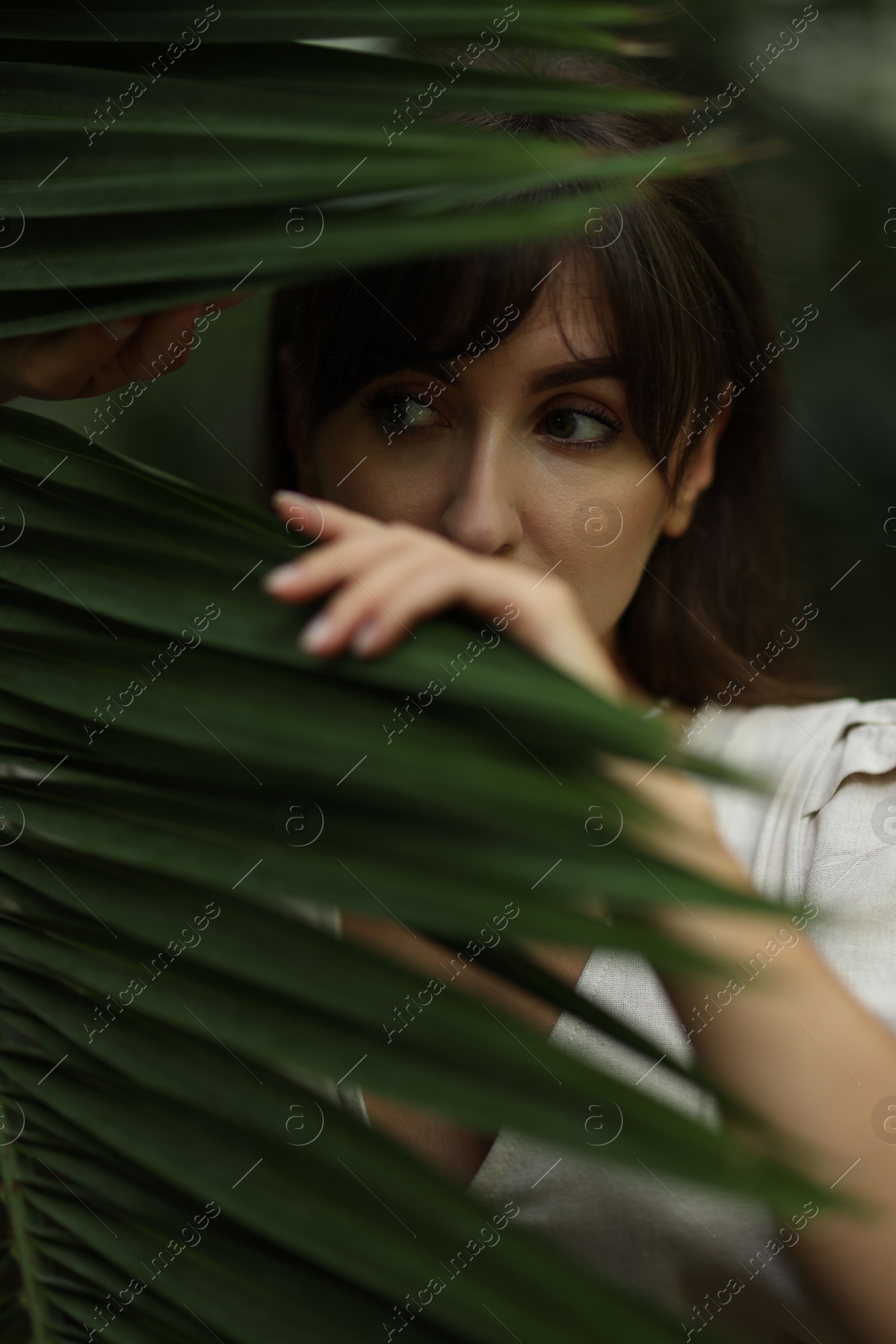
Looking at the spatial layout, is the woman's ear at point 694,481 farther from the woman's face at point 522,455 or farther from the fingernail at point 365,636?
the fingernail at point 365,636

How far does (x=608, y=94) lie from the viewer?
310 millimetres

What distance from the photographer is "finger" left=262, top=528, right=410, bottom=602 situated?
286mm

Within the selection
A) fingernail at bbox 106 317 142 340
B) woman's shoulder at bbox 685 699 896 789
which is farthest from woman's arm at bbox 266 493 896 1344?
woman's shoulder at bbox 685 699 896 789

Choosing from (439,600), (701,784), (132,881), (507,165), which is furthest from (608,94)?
(701,784)

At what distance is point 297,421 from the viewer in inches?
40.5

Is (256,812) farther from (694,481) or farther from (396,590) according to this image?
(694,481)

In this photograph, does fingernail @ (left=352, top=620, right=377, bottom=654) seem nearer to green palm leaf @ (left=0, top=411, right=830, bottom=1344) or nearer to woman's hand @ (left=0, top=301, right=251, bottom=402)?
green palm leaf @ (left=0, top=411, right=830, bottom=1344)

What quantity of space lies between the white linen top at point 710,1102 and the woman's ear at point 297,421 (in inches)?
20.5

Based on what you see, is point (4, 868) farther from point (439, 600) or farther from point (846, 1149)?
point (846, 1149)

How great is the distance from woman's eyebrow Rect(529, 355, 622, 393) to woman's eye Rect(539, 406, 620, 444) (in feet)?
0.08

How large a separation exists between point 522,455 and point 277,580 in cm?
51

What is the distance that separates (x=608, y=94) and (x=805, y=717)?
25.6 inches

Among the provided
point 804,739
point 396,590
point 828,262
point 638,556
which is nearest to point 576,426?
point 638,556

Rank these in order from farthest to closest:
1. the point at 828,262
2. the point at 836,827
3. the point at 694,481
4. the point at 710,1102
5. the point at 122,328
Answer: the point at 828,262 → the point at 694,481 → the point at 836,827 → the point at 710,1102 → the point at 122,328
